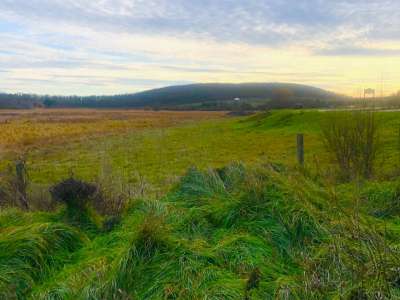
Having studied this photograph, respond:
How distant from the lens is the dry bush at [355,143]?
10.7m

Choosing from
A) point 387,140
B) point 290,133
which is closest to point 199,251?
point 387,140

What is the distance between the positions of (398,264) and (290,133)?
1055 inches

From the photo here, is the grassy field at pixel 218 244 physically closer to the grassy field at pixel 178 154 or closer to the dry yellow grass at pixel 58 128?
the grassy field at pixel 178 154

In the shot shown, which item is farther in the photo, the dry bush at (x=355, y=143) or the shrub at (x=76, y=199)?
the dry bush at (x=355, y=143)

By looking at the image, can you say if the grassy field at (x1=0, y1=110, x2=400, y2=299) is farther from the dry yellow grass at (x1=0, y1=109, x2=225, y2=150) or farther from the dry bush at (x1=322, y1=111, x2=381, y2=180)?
the dry yellow grass at (x1=0, y1=109, x2=225, y2=150)

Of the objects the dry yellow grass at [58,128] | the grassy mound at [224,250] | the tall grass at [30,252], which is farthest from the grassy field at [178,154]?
the tall grass at [30,252]

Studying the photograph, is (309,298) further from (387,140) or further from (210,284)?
(387,140)

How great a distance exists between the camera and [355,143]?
1088cm

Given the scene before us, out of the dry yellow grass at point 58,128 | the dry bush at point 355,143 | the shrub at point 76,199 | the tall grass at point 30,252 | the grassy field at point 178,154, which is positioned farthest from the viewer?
the dry yellow grass at point 58,128

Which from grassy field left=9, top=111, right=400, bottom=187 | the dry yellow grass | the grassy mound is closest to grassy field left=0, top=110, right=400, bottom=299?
the grassy mound

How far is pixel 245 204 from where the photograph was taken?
6.02m

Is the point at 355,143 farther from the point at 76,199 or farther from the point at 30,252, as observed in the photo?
the point at 30,252

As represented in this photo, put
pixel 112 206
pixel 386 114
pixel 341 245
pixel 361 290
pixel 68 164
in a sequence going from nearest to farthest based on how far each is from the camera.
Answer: pixel 361 290 < pixel 341 245 < pixel 112 206 < pixel 68 164 < pixel 386 114

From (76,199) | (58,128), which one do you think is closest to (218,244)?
(76,199)
